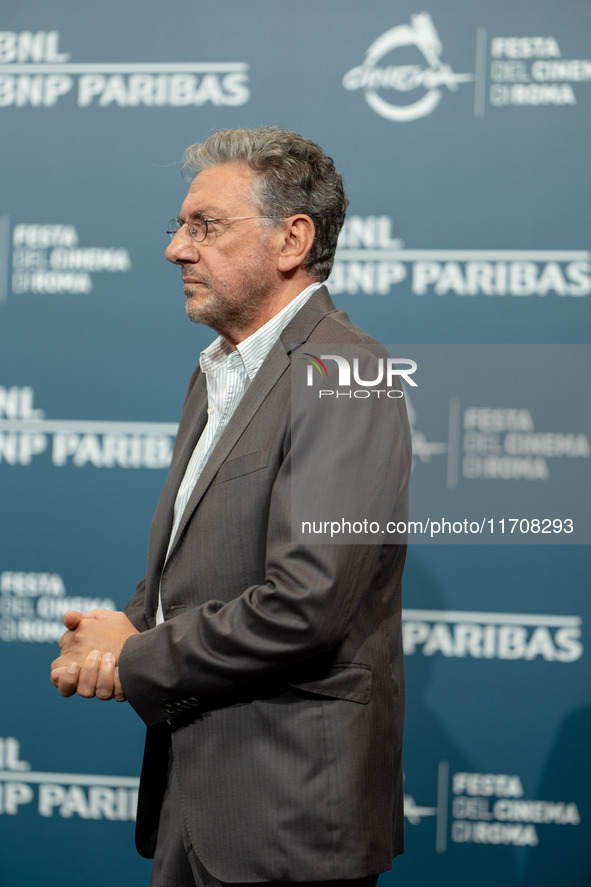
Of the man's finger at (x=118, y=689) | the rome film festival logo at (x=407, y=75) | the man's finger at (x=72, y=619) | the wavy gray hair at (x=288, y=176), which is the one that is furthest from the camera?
the rome film festival logo at (x=407, y=75)

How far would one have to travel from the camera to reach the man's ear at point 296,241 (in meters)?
1.61

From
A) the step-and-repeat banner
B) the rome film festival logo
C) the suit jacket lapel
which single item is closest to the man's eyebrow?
the suit jacket lapel

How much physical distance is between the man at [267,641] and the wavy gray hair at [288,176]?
51 millimetres

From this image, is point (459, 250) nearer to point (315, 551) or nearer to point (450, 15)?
point (450, 15)

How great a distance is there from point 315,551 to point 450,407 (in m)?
1.24

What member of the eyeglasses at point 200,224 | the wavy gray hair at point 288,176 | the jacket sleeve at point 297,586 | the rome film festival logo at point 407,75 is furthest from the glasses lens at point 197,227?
the rome film festival logo at point 407,75

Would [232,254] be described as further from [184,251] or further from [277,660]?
[277,660]

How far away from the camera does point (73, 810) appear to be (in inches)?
104

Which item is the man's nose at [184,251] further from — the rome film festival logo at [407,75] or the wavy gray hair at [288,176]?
the rome film festival logo at [407,75]

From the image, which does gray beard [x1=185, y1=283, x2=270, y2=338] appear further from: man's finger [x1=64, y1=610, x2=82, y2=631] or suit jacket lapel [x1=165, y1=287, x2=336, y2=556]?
man's finger [x1=64, y1=610, x2=82, y2=631]

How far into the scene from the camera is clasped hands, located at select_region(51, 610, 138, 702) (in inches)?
54.9

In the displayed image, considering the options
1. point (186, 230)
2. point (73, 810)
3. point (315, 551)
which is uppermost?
point (186, 230)

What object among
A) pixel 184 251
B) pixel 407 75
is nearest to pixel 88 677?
pixel 184 251

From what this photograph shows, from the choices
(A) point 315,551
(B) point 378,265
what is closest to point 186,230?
(A) point 315,551
